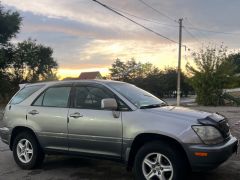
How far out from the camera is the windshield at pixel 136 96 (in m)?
→ 6.70

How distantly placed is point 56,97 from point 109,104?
1.48 m

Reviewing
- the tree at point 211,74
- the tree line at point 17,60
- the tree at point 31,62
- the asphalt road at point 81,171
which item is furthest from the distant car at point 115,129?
the tree at point 31,62

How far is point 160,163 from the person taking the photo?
238 inches

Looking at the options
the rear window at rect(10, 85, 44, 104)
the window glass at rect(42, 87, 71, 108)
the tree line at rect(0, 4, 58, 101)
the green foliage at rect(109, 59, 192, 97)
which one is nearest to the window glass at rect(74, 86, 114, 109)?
the window glass at rect(42, 87, 71, 108)

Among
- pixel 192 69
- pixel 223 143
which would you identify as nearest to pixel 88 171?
pixel 223 143

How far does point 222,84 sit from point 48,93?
25.2 m

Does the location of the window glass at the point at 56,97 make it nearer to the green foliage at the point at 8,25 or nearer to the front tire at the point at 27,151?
the front tire at the point at 27,151

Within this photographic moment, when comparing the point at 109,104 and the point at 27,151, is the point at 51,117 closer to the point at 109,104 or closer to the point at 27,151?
the point at 27,151

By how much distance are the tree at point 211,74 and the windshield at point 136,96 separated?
951 inches

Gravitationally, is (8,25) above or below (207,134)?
above

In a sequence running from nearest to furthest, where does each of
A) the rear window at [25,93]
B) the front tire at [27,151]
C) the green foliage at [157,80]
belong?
the front tire at [27,151] < the rear window at [25,93] < the green foliage at [157,80]

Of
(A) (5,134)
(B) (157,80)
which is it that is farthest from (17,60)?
(A) (5,134)

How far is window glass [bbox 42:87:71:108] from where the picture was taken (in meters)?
7.35

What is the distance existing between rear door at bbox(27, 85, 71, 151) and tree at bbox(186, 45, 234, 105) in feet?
80.2
